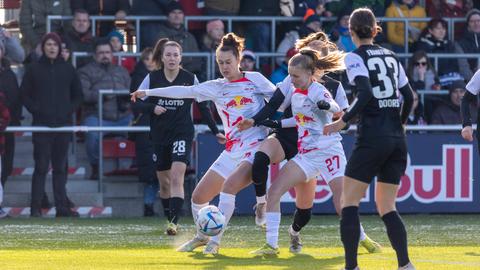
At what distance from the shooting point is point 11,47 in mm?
20312

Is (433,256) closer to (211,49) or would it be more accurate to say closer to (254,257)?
(254,257)

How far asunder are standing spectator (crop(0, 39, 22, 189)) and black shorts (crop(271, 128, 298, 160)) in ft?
23.9

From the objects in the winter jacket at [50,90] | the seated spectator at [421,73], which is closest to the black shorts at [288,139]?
the winter jacket at [50,90]

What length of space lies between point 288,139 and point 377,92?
9.08ft

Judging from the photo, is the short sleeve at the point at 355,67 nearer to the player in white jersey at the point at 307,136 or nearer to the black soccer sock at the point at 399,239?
the black soccer sock at the point at 399,239

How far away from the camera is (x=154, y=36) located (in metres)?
21.2

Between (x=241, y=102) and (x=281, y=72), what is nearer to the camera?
(x=241, y=102)

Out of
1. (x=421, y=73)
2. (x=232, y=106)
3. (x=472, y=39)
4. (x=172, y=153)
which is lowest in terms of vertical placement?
(x=172, y=153)

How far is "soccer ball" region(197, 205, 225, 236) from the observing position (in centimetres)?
1169

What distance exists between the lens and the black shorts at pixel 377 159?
9.79m

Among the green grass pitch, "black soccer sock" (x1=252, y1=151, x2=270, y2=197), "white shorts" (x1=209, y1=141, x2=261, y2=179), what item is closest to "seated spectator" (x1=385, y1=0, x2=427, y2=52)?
the green grass pitch

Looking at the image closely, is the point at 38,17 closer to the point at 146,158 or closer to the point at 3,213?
the point at 146,158

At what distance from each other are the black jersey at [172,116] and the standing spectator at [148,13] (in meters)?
5.84

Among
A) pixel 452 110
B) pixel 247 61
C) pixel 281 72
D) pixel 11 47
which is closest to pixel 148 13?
pixel 11 47
